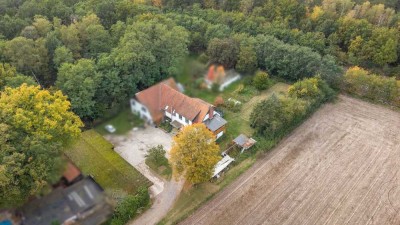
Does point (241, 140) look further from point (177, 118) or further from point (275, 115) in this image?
point (177, 118)

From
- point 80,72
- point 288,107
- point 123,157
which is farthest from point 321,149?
point 80,72

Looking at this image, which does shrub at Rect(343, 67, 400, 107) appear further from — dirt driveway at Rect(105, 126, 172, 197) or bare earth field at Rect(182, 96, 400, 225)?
dirt driveway at Rect(105, 126, 172, 197)

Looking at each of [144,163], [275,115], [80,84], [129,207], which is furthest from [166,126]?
[275,115]

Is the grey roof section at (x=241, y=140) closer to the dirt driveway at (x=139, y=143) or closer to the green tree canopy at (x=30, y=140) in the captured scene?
the dirt driveway at (x=139, y=143)

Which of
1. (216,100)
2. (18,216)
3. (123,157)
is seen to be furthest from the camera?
(216,100)

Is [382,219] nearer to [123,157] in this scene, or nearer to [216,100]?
[216,100]

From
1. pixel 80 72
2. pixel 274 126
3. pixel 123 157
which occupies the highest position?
pixel 80 72

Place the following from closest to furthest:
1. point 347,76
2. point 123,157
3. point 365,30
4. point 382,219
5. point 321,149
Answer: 1. point 382,219
2. point 123,157
3. point 321,149
4. point 347,76
5. point 365,30
